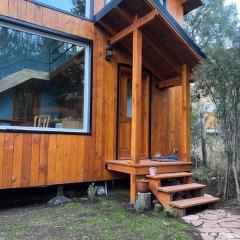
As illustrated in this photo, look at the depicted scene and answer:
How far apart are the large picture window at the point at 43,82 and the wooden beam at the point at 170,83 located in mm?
2028

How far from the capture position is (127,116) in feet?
21.5

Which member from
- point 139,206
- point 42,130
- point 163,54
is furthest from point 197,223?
point 163,54

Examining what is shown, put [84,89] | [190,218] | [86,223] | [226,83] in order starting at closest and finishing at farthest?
[86,223]
[190,218]
[226,83]
[84,89]

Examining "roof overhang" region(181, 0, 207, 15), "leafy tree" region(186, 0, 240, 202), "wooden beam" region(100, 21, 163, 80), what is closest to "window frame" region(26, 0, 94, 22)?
"wooden beam" region(100, 21, 163, 80)

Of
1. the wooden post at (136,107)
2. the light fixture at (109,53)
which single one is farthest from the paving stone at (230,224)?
the light fixture at (109,53)

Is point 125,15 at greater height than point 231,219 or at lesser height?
greater

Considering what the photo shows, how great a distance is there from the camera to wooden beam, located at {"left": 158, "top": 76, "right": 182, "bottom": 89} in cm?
672

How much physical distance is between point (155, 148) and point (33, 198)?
9.59 ft

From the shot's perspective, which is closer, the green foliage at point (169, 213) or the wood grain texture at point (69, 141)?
the green foliage at point (169, 213)

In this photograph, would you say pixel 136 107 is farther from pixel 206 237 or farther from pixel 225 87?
pixel 206 237

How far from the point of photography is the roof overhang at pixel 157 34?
526 centimetres

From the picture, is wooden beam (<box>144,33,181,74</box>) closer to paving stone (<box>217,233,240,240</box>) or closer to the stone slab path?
the stone slab path

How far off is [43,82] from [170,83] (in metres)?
3.00

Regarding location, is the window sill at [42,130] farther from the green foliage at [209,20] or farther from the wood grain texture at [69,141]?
the green foliage at [209,20]
